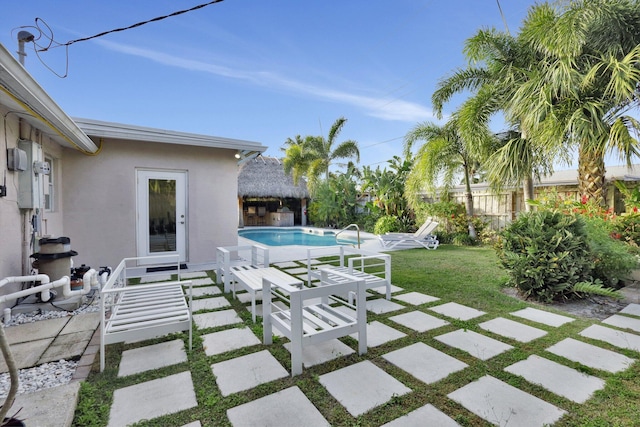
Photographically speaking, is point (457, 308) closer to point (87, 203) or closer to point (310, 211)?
point (87, 203)

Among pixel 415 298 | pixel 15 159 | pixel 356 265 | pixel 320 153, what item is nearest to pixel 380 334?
pixel 415 298

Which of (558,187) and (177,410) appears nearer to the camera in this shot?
(177,410)

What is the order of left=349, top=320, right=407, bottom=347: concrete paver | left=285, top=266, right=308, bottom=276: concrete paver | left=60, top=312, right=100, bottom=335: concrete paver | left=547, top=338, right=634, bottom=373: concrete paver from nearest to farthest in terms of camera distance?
left=547, top=338, right=634, bottom=373: concrete paver → left=349, top=320, right=407, bottom=347: concrete paver → left=60, top=312, right=100, bottom=335: concrete paver → left=285, top=266, right=308, bottom=276: concrete paver

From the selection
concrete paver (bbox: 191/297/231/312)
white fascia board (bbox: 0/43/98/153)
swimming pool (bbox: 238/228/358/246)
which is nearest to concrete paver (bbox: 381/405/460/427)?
concrete paver (bbox: 191/297/231/312)

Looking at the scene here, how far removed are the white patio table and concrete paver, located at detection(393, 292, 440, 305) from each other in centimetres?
172

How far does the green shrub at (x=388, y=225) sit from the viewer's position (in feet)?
44.0

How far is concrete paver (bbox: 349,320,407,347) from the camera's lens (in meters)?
3.26

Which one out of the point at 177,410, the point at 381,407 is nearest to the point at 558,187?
the point at 381,407

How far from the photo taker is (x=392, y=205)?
1426 centimetres

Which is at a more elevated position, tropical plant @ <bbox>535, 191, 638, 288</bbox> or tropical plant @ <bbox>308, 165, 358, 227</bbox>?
tropical plant @ <bbox>308, 165, 358, 227</bbox>

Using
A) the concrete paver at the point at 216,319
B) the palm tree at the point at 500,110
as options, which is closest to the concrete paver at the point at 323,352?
the concrete paver at the point at 216,319

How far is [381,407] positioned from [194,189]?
6.53 metres

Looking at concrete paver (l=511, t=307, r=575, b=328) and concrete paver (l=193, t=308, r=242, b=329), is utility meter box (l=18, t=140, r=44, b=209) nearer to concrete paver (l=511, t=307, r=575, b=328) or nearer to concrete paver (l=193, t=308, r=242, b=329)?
concrete paver (l=193, t=308, r=242, b=329)

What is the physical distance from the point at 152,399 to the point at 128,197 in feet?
18.5
